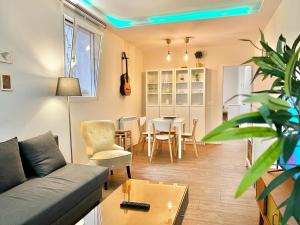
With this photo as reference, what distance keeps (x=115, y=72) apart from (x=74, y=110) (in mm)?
1697

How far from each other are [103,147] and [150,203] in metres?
1.69

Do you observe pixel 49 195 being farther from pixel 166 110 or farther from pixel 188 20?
pixel 166 110

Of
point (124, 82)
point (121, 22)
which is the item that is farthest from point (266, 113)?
point (124, 82)

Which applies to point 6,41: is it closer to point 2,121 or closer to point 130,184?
point 2,121

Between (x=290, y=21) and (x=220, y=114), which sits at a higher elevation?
(x=290, y=21)

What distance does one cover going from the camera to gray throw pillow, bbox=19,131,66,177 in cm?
232

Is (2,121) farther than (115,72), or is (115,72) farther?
(115,72)

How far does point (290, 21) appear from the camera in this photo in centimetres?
282

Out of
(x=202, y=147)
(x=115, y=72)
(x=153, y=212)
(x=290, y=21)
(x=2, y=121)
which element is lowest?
(x=202, y=147)

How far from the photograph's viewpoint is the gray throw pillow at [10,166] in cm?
195

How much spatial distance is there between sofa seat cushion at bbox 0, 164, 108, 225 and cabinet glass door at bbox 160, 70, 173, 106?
4187 mm

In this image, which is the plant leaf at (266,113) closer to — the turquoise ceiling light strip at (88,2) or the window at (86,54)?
the window at (86,54)

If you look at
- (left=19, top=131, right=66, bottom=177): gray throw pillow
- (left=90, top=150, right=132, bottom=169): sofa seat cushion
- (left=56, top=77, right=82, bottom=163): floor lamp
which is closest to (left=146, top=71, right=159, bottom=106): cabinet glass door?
(left=90, top=150, right=132, bottom=169): sofa seat cushion

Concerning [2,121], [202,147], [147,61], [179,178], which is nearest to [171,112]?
[202,147]
